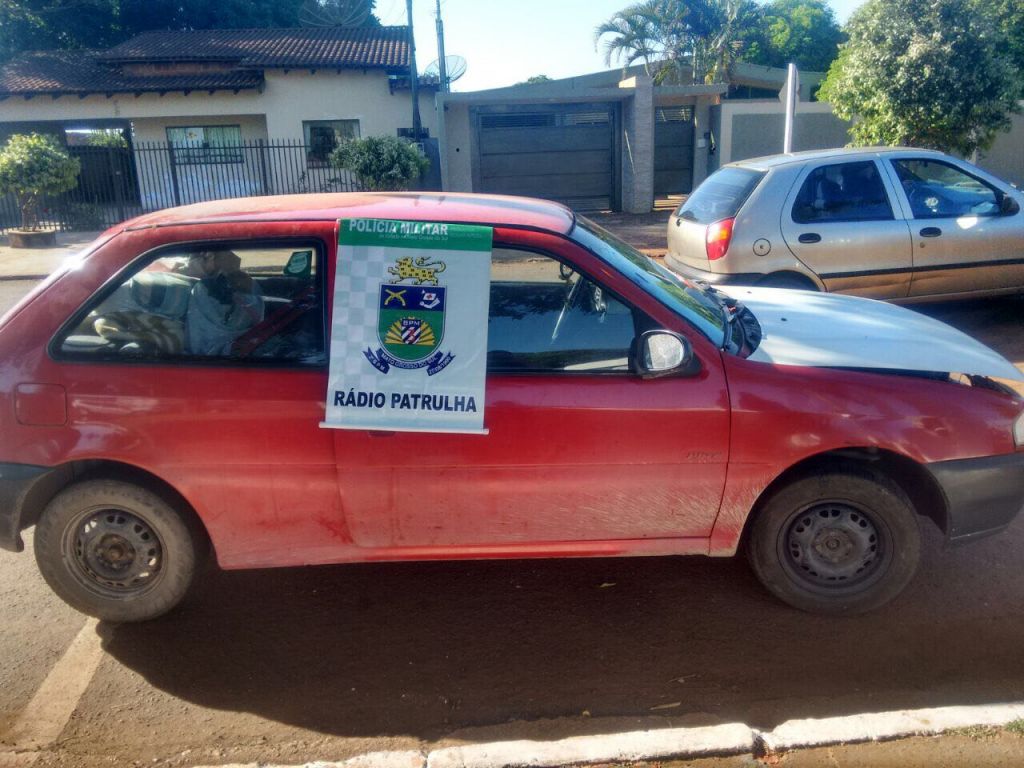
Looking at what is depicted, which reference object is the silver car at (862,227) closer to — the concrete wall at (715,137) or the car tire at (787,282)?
the car tire at (787,282)

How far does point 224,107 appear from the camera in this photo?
76.7ft

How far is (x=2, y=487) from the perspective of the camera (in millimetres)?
3529

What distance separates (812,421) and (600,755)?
1.50m

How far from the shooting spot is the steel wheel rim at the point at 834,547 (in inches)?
145

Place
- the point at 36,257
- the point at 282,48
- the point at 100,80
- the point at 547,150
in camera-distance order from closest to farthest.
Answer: the point at 36,257 < the point at 547,150 < the point at 100,80 < the point at 282,48

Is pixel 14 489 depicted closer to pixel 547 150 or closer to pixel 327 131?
pixel 547 150

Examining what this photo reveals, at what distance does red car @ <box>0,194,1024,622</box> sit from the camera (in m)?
3.47

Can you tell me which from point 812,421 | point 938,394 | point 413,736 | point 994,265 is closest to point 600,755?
point 413,736

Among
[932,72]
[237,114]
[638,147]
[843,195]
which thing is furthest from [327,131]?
[843,195]

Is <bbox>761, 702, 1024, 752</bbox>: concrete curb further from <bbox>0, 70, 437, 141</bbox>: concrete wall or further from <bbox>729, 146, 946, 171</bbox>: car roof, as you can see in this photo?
<bbox>0, 70, 437, 141</bbox>: concrete wall

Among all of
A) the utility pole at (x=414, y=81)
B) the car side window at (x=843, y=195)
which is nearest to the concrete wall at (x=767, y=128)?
the utility pole at (x=414, y=81)

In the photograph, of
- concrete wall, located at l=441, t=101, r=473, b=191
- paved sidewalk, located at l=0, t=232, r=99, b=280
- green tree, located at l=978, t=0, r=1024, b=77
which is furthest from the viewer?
green tree, located at l=978, t=0, r=1024, b=77

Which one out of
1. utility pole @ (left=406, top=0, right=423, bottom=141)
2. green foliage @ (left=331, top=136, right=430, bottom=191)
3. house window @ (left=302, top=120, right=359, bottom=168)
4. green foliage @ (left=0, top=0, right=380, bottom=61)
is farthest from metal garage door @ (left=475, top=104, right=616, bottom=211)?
green foliage @ (left=0, top=0, right=380, bottom=61)

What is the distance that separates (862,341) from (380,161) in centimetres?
1398
